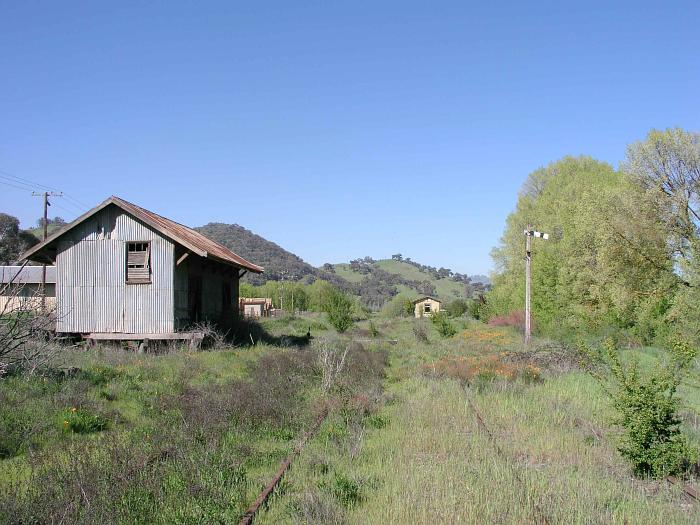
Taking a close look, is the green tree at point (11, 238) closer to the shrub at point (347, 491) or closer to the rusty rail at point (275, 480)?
the rusty rail at point (275, 480)

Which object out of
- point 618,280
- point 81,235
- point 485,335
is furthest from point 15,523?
point 485,335

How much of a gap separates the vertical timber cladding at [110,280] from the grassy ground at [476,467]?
416 inches

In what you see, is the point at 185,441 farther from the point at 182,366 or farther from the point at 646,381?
the point at 182,366

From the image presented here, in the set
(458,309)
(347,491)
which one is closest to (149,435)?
(347,491)

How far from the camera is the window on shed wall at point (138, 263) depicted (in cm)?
2278

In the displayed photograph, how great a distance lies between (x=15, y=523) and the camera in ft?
18.4

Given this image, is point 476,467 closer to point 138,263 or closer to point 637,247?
point 138,263

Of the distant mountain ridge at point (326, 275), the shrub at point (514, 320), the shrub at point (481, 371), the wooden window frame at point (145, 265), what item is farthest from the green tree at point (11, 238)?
the distant mountain ridge at point (326, 275)

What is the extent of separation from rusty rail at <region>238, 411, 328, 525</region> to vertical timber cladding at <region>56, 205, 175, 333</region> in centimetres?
1316

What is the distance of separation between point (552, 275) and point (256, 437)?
118 feet

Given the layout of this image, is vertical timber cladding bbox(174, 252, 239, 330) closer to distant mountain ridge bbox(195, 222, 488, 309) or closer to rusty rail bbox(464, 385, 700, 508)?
rusty rail bbox(464, 385, 700, 508)

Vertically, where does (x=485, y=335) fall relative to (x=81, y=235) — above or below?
below

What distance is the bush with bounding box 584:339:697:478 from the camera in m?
8.05

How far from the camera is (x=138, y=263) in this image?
2286cm
